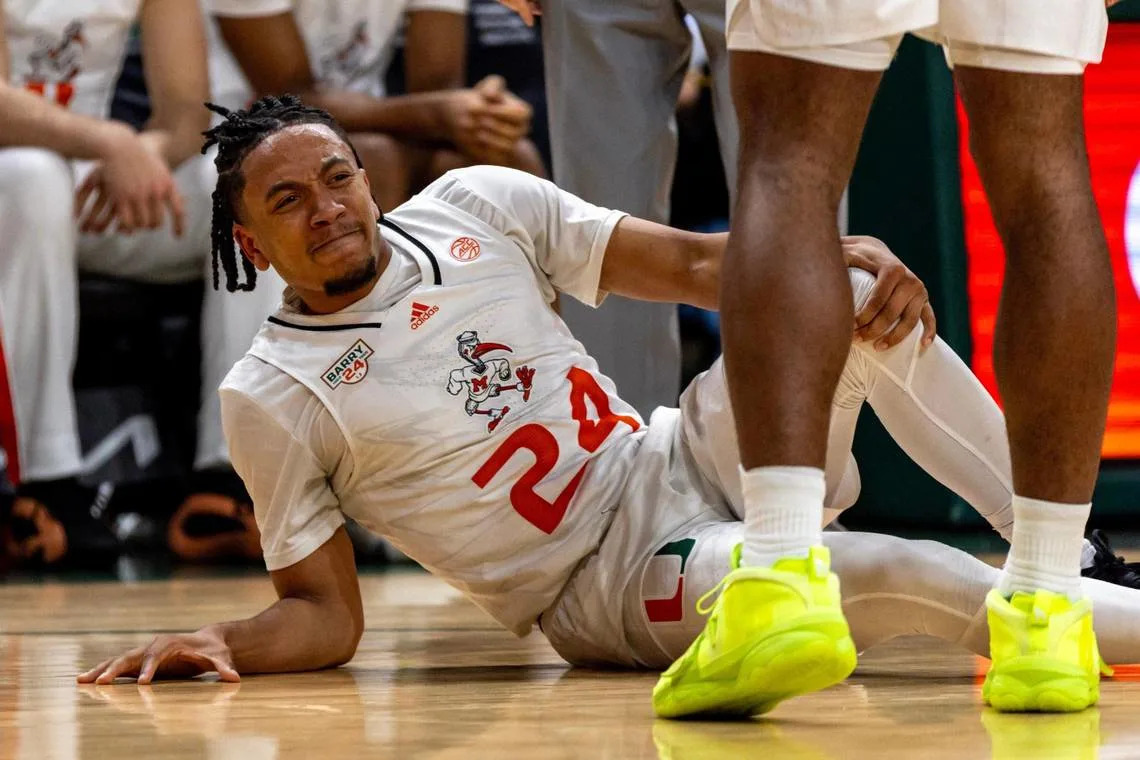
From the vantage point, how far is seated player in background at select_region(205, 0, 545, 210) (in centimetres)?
445

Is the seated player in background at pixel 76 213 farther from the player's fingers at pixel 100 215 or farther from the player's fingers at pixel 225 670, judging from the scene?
the player's fingers at pixel 225 670

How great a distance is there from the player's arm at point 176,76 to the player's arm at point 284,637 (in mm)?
2420

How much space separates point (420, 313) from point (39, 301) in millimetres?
2225

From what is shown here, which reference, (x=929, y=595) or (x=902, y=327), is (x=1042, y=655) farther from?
(x=902, y=327)

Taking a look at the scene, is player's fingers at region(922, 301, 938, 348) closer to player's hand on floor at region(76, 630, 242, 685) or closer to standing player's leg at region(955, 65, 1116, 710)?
standing player's leg at region(955, 65, 1116, 710)

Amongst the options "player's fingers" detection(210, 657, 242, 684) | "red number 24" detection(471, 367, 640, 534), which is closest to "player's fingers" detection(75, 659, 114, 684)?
"player's fingers" detection(210, 657, 242, 684)

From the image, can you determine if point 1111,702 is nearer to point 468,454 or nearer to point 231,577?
point 468,454

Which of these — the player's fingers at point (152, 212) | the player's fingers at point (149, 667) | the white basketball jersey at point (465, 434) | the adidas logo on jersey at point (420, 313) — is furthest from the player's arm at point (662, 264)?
the player's fingers at point (152, 212)

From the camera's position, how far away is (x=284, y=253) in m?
2.34

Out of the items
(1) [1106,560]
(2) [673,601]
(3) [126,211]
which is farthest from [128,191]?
(1) [1106,560]

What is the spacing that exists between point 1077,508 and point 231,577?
2532mm

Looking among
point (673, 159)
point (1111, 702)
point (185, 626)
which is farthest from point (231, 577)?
point (1111, 702)

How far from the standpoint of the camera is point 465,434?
2301 millimetres

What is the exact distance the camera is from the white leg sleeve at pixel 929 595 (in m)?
2.05
